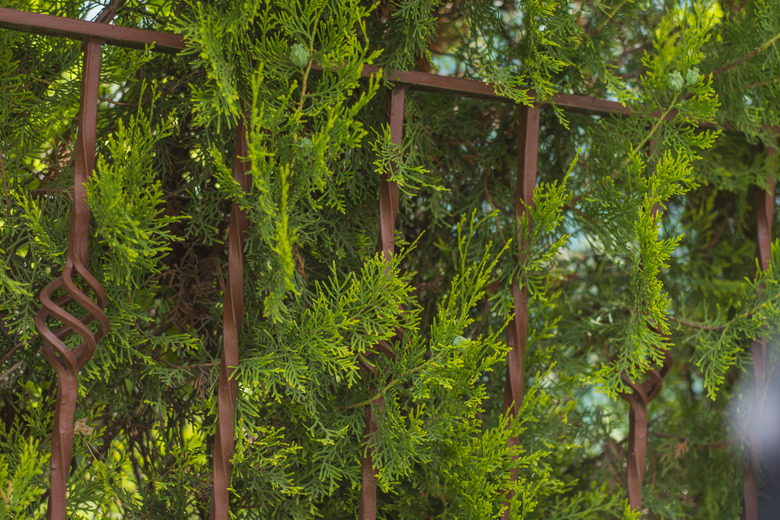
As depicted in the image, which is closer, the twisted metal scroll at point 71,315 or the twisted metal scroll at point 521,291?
the twisted metal scroll at point 71,315

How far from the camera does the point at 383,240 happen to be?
144cm

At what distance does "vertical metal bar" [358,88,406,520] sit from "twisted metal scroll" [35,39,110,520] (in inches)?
24.1

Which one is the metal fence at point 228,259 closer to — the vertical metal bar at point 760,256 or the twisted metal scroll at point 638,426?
the twisted metal scroll at point 638,426

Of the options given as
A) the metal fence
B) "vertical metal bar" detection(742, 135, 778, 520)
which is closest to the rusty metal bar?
the metal fence

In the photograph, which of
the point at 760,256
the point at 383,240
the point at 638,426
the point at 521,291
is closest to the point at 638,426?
the point at 638,426

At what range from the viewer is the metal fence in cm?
124

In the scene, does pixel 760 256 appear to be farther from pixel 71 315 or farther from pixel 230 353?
pixel 71 315

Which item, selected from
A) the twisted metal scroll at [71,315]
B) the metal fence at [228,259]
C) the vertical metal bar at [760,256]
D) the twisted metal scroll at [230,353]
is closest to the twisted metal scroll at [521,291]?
the metal fence at [228,259]

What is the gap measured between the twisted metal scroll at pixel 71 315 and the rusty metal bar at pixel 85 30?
0.03 m

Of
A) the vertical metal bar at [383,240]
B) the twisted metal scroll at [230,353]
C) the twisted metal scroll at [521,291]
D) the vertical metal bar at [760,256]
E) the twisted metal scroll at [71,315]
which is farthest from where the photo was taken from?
the vertical metal bar at [760,256]

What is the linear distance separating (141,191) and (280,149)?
30 cm

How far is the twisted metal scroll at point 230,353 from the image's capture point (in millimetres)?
1319

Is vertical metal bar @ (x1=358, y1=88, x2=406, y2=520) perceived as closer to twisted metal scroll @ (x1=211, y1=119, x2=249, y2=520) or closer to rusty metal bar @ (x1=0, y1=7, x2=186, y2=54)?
twisted metal scroll @ (x1=211, y1=119, x2=249, y2=520)

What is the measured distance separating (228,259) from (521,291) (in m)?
0.73
